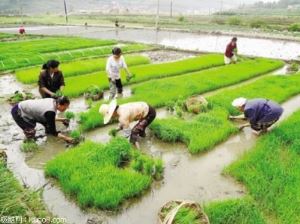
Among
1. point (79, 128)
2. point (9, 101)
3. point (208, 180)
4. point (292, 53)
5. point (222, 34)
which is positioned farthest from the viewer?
point (222, 34)

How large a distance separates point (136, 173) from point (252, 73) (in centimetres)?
893

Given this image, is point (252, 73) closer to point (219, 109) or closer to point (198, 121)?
point (219, 109)

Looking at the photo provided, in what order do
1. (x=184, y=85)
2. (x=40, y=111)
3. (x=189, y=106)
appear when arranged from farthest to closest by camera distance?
(x=184, y=85) < (x=189, y=106) < (x=40, y=111)

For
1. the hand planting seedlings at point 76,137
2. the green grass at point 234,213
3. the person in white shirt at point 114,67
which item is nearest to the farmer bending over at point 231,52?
the person in white shirt at point 114,67

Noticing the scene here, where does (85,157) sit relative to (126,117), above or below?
below

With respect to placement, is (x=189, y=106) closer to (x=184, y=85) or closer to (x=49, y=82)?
(x=184, y=85)

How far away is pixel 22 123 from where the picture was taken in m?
6.36

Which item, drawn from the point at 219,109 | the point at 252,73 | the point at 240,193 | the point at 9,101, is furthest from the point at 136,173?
the point at 252,73

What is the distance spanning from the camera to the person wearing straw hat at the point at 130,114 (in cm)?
570

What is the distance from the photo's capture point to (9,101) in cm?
940

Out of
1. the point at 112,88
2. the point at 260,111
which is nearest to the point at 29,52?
the point at 112,88

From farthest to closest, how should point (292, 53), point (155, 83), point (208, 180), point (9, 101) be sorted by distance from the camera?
point (292, 53)
point (155, 83)
point (9, 101)
point (208, 180)

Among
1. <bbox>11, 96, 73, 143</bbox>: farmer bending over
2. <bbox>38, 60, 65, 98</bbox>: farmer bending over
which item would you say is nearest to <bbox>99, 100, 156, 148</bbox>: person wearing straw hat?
<bbox>11, 96, 73, 143</bbox>: farmer bending over

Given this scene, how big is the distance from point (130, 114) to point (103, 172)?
1.23m
